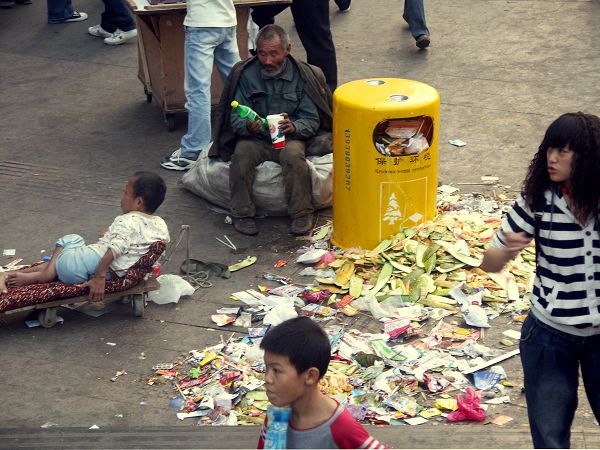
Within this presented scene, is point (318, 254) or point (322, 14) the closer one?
point (318, 254)

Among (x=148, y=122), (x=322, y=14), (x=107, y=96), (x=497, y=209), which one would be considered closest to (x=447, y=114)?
(x=322, y=14)

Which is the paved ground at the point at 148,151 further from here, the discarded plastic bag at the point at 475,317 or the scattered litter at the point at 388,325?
the discarded plastic bag at the point at 475,317

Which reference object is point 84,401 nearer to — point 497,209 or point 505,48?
point 497,209

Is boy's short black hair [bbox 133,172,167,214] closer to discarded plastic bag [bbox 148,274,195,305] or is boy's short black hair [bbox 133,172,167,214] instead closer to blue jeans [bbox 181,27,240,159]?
discarded plastic bag [bbox 148,274,195,305]

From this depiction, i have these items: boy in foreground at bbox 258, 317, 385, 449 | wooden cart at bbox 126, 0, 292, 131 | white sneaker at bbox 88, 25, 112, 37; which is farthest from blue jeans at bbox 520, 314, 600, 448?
white sneaker at bbox 88, 25, 112, 37

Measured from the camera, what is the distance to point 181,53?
8844mm

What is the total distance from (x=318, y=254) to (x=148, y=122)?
3230 millimetres

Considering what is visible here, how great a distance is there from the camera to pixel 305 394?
3234 mm

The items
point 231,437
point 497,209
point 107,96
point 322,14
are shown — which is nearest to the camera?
point 231,437

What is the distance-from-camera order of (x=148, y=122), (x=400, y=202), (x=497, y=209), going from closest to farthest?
(x=400, y=202)
(x=497, y=209)
(x=148, y=122)

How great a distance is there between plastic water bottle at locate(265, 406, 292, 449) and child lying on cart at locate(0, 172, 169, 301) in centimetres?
290

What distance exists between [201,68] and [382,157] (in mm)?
2177

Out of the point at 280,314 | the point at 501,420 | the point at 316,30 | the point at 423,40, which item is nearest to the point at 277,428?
the point at 501,420

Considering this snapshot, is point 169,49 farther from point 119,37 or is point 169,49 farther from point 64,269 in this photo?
point 64,269
